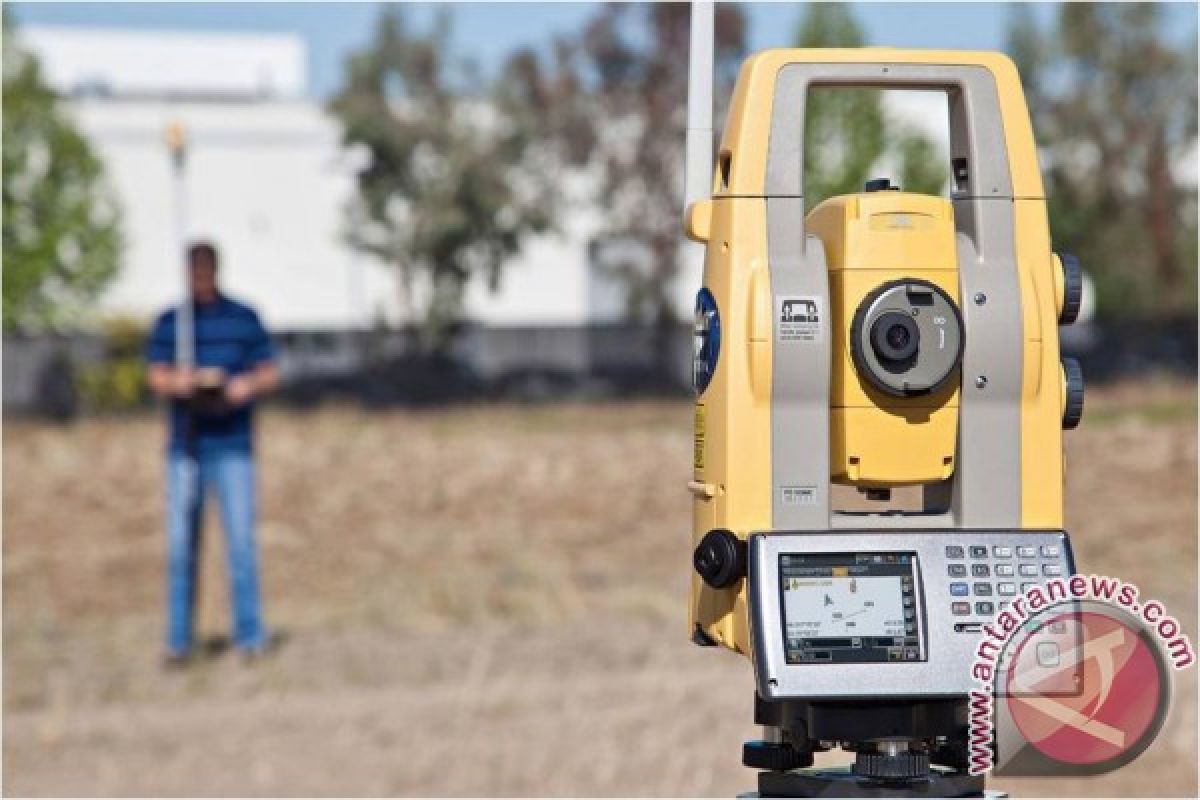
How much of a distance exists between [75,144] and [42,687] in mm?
22671

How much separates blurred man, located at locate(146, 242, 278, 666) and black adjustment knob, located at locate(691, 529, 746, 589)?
21.1ft

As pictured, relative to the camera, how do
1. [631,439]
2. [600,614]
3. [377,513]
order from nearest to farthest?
[600,614]
[377,513]
[631,439]

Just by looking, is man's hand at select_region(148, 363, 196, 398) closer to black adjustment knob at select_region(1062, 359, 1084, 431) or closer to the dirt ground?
the dirt ground

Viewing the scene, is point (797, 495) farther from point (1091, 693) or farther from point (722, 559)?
point (1091, 693)

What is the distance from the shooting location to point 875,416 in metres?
3.29

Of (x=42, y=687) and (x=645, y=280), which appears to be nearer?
(x=42, y=687)

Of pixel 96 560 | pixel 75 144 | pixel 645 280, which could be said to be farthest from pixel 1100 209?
pixel 96 560

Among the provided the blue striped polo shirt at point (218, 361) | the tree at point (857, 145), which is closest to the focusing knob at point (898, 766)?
→ the blue striped polo shirt at point (218, 361)

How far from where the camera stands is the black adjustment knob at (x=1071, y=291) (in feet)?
11.0

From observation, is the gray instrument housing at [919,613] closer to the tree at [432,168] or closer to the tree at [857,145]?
the tree at [857,145]

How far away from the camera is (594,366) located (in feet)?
135

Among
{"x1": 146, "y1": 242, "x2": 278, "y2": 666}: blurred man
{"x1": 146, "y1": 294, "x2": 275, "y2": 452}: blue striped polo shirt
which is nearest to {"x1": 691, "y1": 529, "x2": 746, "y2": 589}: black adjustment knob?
{"x1": 146, "y1": 242, "x2": 278, "y2": 666}: blurred man

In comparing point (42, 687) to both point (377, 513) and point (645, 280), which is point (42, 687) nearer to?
point (377, 513)

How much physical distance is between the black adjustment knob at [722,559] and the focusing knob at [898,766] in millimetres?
341
